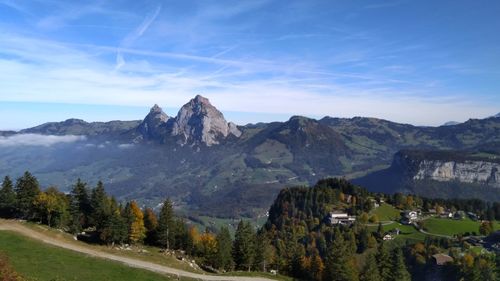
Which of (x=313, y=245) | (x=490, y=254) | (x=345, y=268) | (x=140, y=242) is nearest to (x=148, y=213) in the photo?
(x=140, y=242)

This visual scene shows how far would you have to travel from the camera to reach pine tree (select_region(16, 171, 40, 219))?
10438cm

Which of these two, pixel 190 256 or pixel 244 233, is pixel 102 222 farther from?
pixel 244 233

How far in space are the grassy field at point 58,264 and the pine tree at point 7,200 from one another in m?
25.5

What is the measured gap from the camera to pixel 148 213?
114000 mm

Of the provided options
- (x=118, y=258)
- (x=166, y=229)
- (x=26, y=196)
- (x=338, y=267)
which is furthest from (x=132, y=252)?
(x=338, y=267)

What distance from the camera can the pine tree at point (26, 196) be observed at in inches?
4109

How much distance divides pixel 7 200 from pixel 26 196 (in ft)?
16.0

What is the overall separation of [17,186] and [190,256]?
47.9m

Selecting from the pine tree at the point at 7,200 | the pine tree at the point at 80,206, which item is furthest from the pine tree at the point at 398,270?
the pine tree at the point at 7,200

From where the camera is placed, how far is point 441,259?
15412 cm

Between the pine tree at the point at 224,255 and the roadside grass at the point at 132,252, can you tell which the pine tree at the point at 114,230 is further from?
the pine tree at the point at 224,255

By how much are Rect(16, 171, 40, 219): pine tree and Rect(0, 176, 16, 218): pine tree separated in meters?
1.39

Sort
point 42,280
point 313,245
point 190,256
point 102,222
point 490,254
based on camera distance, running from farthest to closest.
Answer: point 313,245, point 490,254, point 190,256, point 102,222, point 42,280

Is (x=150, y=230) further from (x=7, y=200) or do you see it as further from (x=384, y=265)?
(x=384, y=265)
